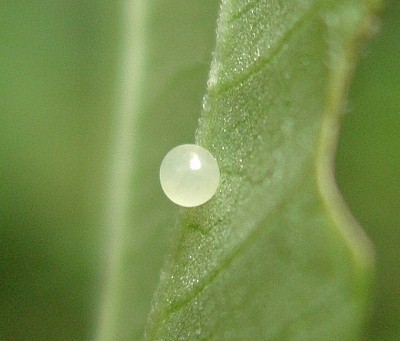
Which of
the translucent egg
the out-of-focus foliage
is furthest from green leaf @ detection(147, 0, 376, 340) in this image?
the out-of-focus foliage

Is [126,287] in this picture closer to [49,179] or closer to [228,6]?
[49,179]

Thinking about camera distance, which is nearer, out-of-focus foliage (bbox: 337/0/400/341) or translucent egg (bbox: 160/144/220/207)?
translucent egg (bbox: 160/144/220/207)

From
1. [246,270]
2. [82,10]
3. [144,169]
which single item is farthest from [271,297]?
[82,10]

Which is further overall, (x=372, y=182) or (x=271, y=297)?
(x=372, y=182)

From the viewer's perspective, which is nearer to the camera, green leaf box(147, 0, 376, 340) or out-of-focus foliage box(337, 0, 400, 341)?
green leaf box(147, 0, 376, 340)

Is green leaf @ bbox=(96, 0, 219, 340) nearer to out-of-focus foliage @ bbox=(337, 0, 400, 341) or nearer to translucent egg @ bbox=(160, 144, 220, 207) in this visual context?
translucent egg @ bbox=(160, 144, 220, 207)

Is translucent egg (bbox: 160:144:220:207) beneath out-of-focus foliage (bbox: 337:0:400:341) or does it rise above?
above
